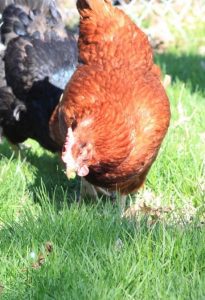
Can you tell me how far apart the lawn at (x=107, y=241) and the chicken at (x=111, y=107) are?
255 millimetres

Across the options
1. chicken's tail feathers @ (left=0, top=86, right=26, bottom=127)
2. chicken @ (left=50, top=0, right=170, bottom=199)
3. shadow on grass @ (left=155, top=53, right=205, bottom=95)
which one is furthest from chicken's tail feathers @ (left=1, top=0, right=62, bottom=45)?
shadow on grass @ (left=155, top=53, right=205, bottom=95)

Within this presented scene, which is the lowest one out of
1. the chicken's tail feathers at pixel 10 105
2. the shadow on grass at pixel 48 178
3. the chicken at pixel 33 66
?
the shadow on grass at pixel 48 178

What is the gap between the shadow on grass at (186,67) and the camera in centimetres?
618

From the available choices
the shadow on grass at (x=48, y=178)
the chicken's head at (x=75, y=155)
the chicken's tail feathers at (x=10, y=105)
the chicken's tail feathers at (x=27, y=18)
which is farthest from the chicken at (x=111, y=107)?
the chicken's tail feathers at (x=27, y=18)

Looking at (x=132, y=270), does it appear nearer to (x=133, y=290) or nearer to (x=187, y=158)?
(x=133, y=290)

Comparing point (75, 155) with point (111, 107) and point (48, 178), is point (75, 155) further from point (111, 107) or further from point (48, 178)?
point (48, 178)

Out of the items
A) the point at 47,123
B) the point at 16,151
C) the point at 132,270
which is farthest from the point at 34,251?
the point at 16,151

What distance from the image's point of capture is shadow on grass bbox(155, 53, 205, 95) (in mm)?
6180

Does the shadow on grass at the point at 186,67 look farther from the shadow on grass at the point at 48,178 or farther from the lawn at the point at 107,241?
the lawn at the point at 107,241

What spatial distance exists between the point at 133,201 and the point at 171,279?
4.74ft

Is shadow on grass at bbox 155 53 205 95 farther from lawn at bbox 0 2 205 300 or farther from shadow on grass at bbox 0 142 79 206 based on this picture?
lawn at bbox 0 2 205 300

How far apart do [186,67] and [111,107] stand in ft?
11.4

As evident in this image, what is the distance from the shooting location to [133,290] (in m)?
2.76

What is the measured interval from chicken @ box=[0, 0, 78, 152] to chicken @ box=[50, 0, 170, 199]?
1.33 ft
